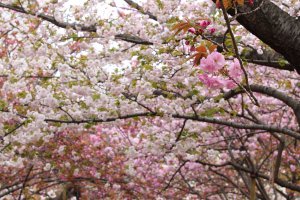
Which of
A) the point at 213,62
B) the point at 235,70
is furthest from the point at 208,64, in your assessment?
the point at 235,70

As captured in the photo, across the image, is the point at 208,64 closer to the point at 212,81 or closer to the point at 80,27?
the point at 212,81

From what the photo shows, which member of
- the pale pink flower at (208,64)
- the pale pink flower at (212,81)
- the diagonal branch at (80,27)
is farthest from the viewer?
the diagonal branch at (80,27)

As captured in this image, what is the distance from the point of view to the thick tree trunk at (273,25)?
228 cm

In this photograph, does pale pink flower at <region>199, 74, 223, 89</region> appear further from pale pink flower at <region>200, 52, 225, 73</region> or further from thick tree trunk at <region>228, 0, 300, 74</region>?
thick tree trunk at <region>228, 0, 300, 74</region>

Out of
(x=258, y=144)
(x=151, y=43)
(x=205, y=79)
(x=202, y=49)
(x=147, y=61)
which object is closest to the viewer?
(x=202, y=49)

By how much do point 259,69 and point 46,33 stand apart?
400 centimetres

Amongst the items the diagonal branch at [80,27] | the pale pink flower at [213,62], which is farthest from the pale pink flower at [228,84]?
the diagonal branch at [80,27]

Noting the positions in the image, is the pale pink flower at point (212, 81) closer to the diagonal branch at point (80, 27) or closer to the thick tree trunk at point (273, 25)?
the thick tree trunk at point (273, 25)

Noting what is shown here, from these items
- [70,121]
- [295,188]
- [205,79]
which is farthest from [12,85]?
[295,188]

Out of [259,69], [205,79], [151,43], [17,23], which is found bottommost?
[205,79]

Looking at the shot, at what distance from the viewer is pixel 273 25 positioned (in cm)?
233

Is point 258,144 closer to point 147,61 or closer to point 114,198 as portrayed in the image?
point 114,198

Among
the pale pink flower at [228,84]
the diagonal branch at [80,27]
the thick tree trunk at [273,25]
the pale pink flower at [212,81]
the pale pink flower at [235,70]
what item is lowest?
Answer: the pale pink flower at [212,81]

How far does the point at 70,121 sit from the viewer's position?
491cm
